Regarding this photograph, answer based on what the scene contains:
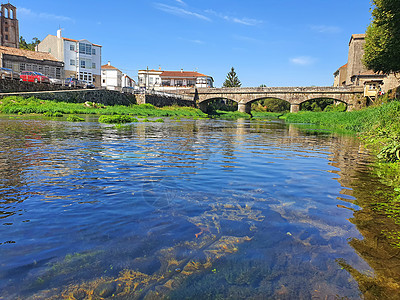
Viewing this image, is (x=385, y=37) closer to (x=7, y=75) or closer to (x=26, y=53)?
(x=7, y=75)

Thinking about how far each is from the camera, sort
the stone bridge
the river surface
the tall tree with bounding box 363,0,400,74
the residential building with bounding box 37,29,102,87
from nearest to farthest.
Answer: the river surface, the tall tree with bounding box 363,0,400,74, the stone bridge, the residential building with bounding box 37,29,102,87

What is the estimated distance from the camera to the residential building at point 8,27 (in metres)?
65.1

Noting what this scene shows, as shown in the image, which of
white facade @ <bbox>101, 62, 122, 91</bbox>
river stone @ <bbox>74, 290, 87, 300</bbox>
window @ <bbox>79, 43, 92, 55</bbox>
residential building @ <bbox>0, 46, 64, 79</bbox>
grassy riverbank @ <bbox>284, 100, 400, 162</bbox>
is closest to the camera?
river stone @ <bbox>74, 290, 87, 300</bbox>

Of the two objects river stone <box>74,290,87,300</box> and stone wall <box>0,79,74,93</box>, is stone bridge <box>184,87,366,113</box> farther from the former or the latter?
river stone <box>74,290,87,300</box>

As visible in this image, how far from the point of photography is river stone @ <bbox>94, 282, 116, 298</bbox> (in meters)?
2.56

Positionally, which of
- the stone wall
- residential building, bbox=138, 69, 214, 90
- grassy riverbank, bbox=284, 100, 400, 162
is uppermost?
residential building, bbox=138, 69, 214, 90

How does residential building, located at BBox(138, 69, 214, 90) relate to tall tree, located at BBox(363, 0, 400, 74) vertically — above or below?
above

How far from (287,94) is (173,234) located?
67.2 meters

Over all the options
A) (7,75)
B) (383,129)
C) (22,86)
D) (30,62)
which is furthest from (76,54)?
(383,129)

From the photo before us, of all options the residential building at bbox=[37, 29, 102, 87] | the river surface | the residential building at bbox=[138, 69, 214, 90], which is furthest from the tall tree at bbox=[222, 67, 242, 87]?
the river surface

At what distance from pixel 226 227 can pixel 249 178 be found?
10.6ft

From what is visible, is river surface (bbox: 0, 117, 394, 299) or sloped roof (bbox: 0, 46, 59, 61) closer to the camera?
river surface (bbox: 0, 117, 394, 299)

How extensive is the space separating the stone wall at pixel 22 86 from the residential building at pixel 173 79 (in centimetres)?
5707

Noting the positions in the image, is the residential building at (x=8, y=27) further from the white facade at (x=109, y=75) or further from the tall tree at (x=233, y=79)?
the tall tree at (x=233, y=79)
